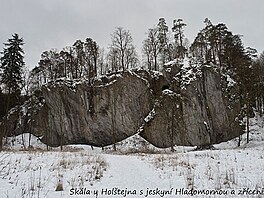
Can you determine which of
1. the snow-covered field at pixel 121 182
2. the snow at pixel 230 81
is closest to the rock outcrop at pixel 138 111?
the snow at pixel 230 81

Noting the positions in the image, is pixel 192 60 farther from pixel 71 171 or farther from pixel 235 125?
pixel 71 171

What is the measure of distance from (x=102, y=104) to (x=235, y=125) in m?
20.5

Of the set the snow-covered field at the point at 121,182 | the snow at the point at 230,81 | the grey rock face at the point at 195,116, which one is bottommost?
the snow-covered field at the point at 121,182

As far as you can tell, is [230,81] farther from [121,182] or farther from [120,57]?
[121,182]

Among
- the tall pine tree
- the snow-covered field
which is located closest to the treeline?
the tall pine tree

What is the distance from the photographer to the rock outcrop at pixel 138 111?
3947cm

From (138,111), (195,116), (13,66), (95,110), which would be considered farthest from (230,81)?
(13,66)

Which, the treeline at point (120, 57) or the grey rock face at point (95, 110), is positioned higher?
the treeline at point (120, 57)

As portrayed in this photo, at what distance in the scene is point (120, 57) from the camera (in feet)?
175

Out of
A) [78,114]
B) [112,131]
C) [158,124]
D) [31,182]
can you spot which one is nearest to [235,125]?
[158,124]

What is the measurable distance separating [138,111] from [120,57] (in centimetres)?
1490

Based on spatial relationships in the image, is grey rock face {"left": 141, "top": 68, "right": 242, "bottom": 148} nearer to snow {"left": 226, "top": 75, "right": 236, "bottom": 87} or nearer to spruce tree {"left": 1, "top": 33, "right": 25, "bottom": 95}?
snow {"left": 226, "top": 75, "right": 236, "bottom": 87}

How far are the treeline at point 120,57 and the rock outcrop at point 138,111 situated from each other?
12.0ft

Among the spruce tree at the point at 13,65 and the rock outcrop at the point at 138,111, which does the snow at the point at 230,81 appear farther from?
the spruce tree at the point at 13,65
